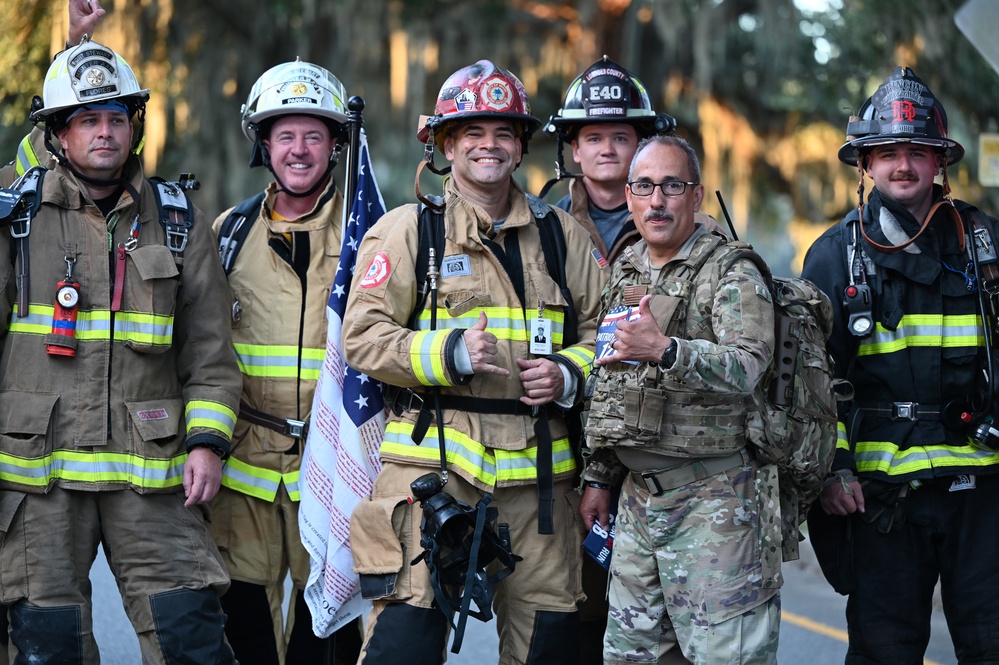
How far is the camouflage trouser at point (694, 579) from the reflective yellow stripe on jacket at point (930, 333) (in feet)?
2.93

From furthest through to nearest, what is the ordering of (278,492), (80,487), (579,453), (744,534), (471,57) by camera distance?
1. (471,57)
2. (278,492)
3. (579,453)
4. (80,487)
5. (744,534)

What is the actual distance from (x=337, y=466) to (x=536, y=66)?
963cm

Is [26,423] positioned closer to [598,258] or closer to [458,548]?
[458,548]

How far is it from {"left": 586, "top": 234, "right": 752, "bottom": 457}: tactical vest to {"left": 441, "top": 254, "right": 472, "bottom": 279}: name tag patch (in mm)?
590

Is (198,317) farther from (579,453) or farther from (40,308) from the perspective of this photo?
(579,453)

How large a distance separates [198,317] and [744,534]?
213 centimetres

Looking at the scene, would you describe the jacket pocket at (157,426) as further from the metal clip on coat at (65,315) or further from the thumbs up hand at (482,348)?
the thumbs up hand at (482,348)

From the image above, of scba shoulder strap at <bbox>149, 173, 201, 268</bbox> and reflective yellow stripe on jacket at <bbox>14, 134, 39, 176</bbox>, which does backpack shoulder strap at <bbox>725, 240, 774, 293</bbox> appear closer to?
scba shoulder strap at <bbox>149, 173, 201, 268</bbox>

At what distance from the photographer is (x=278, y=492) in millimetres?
5000

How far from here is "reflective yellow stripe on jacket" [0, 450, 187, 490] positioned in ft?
14.2

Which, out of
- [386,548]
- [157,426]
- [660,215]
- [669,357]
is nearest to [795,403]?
[669,357]

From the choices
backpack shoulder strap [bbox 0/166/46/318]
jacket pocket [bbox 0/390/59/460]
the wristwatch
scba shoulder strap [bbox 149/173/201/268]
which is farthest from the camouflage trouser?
backpack shoulder strap [bbox 0/166/46/318]

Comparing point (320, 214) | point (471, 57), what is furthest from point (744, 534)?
point (471, 57)

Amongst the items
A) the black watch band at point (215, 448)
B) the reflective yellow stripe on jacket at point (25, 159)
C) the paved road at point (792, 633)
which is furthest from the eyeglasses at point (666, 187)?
the paved road at point (792, 633)
